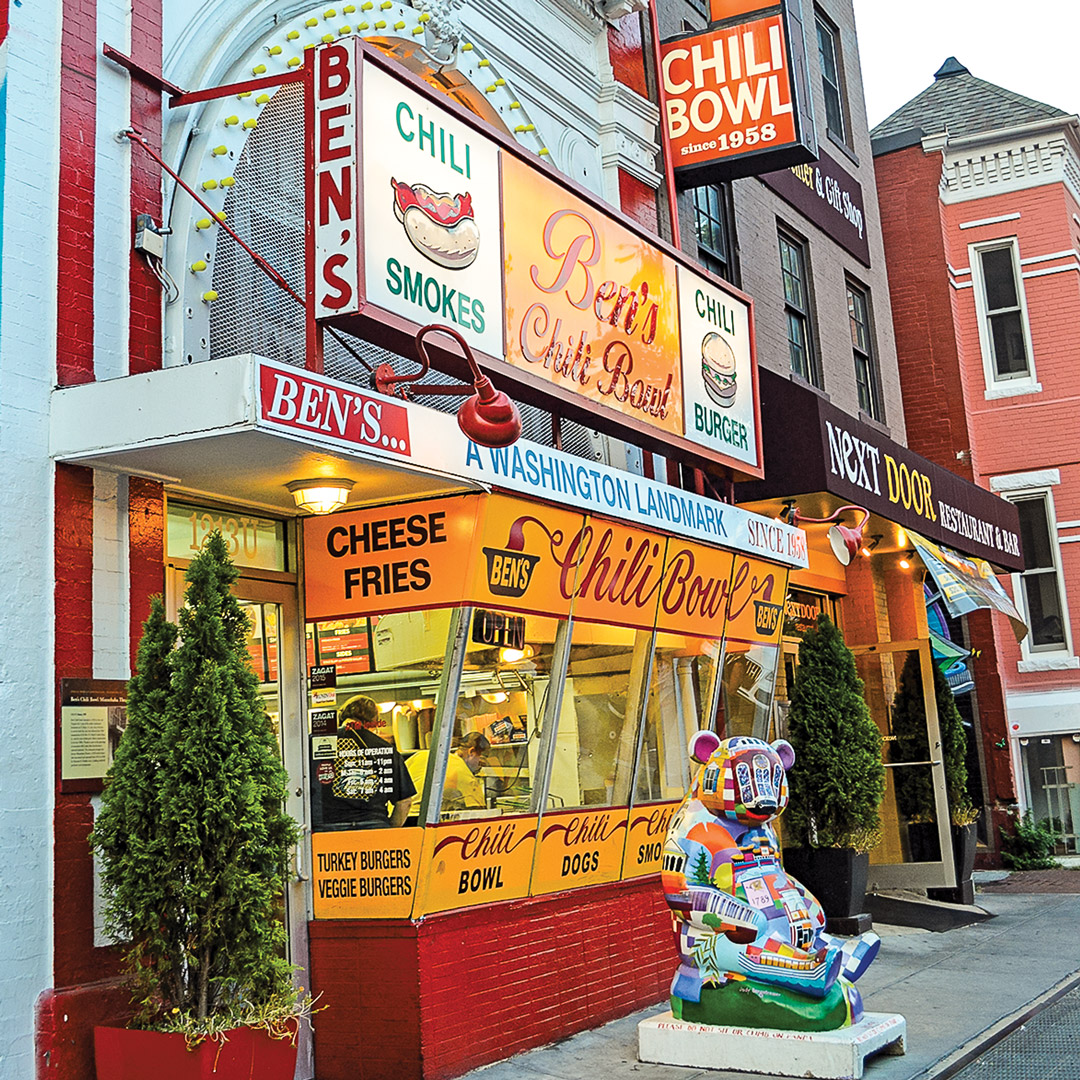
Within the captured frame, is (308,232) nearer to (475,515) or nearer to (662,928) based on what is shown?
(475,515)

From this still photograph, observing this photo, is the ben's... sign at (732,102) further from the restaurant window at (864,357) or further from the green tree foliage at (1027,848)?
the green tree foliage at (1027,848)

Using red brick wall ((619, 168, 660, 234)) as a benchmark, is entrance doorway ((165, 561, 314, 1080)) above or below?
below

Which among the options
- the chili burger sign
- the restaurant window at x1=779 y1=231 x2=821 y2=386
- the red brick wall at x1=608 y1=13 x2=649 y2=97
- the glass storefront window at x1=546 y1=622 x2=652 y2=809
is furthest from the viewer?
the restaurant window at x1=779 y1=231 x2=821 y2=386

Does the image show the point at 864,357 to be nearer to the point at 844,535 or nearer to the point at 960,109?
the point at 844,535

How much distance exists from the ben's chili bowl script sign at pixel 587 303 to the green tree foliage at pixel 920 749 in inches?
221

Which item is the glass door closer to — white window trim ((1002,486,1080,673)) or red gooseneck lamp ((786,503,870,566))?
red gooseneck lamp ((786,503,870,566))

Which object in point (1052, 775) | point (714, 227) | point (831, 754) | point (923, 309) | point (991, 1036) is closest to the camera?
point (991, 1036)

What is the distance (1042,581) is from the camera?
2027cm

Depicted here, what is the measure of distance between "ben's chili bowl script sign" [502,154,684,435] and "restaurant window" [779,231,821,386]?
577 cm

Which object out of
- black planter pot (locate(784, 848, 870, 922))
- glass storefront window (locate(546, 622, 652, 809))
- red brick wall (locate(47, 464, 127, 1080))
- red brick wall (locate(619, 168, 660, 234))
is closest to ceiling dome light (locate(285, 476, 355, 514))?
red brick wall (locate(47, 464, 127, 1080))

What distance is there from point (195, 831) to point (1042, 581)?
17.2 meters

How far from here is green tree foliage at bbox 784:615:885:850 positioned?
12.0 m

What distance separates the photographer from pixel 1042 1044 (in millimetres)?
7980

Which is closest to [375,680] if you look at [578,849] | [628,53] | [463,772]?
[463,772]
